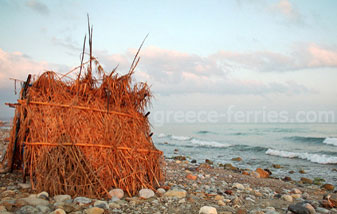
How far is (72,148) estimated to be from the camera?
5.05 m

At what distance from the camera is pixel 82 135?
5125mm

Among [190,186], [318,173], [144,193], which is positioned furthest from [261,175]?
[144,193]

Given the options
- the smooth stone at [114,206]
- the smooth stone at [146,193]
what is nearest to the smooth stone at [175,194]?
the smooth stone at [146,193]

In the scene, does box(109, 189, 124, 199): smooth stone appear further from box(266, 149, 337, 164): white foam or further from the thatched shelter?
box(266, 149, 337, 164): white foam

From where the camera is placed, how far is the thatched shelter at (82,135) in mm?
5008

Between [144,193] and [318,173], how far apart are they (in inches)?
380

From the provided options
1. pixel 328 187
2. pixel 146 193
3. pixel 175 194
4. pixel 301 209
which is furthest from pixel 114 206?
pixel 328 187

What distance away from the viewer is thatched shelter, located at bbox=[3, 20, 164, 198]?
501 centimetres

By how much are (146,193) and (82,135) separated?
5.50ft

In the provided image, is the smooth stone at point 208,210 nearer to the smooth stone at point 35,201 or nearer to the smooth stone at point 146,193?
the smooth stone at point 146,193

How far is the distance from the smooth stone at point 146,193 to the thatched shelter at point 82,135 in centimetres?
20

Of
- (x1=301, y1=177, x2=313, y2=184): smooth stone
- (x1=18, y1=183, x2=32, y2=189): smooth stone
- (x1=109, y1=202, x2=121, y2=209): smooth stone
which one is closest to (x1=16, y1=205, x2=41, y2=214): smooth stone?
(x1=109, y1=202, x2=121, y2=209): smooth stone

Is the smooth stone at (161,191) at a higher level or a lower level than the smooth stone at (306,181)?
higher

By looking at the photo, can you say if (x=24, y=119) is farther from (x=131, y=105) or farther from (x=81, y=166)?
(x=131, y=105)
